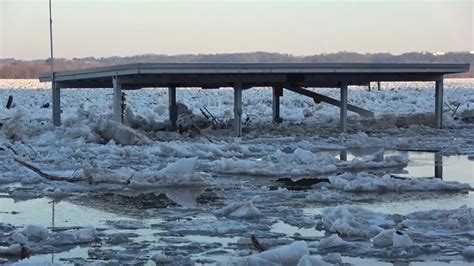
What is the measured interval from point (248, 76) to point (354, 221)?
53.7 ft

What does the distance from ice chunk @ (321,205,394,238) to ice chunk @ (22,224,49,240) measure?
334 cm

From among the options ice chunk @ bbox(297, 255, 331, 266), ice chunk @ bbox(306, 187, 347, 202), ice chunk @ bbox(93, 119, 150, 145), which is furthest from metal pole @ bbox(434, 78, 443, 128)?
ice chunk @ bbox(297, 255, 331, 266)

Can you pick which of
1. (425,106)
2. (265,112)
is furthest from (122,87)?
(425,106)

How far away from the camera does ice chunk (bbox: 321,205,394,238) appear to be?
372 inches

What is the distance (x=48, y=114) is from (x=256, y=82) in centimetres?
1408

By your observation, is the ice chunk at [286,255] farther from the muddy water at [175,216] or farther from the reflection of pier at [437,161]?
the reflection of pier at [437,161]

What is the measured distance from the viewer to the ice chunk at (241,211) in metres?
10.7

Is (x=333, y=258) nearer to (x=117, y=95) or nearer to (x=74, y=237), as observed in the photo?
(x=74, y=237)

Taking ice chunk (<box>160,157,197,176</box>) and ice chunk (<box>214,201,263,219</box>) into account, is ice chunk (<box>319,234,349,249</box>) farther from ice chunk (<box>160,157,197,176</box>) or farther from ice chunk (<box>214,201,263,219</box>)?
ice chunk (<box>160,157,197,176</box>)

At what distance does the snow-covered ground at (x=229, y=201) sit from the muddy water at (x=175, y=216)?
20 millimetres

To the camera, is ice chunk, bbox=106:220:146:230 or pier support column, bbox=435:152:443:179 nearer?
ice chunk, bbox=106:220:146:230

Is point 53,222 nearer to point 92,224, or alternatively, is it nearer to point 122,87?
point 92,224

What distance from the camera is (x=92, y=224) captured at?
33.5ft

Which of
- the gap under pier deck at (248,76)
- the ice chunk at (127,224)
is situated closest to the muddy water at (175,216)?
the ice chunk at (127,224)
